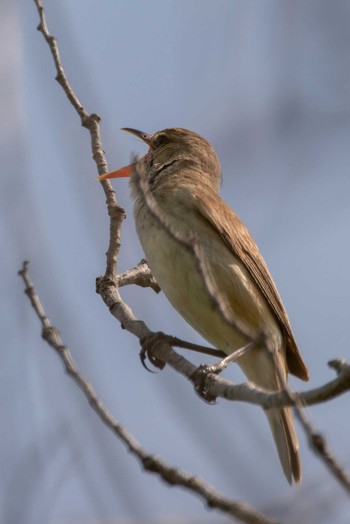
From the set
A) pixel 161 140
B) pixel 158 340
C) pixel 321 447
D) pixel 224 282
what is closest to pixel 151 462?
pixel 321 447

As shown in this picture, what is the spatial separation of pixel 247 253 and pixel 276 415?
42.7 inches

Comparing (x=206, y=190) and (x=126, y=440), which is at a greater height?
(x=206, y=190)

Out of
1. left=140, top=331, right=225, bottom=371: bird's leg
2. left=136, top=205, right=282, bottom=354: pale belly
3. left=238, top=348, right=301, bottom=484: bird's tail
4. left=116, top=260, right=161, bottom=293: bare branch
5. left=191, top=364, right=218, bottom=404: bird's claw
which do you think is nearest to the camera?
left=191, top=364, right=218, bottom=404: bird's claw

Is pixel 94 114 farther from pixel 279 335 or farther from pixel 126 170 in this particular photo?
pixel 279 335

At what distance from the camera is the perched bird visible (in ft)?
17.3

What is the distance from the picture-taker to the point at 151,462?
297 centimetres

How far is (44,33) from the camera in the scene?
486 centimetres

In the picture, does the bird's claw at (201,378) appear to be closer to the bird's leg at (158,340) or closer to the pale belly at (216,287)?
the bird's leg at (158,340)

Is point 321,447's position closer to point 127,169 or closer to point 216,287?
point 216,287

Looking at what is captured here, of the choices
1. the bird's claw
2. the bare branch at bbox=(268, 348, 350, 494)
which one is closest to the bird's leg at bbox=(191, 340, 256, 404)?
the bird's claw

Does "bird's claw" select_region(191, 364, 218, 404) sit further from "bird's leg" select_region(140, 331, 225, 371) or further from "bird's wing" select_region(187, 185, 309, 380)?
"bird's wing" select_region(187, 185, 309, 380)

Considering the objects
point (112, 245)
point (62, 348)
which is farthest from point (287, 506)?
point (112, 245)

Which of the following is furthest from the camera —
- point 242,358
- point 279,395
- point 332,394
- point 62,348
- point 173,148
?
point 173,148

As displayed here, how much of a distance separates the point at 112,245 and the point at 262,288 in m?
1.09
